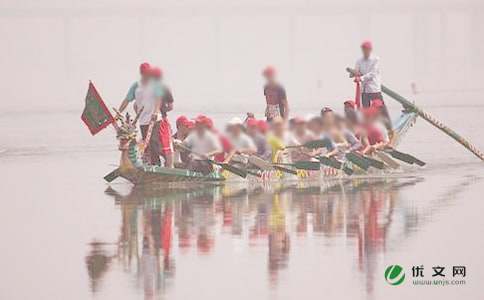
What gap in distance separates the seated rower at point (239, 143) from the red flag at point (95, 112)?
2.25 meters

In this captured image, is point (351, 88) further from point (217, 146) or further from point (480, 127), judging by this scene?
point (217, 146)

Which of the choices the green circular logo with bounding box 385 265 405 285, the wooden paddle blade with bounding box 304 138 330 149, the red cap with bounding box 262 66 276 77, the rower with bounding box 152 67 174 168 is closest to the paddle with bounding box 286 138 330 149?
the wooden paddle blade with bounding box 304 138 330 149

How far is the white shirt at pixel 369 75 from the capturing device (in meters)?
34.7

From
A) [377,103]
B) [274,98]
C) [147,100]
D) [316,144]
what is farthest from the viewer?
[274,98]

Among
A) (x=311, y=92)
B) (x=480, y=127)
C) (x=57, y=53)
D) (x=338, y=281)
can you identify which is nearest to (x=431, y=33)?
(x=57, y=53)

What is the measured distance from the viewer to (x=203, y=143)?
104ft

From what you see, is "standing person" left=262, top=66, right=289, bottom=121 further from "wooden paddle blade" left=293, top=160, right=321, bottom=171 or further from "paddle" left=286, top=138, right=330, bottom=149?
"wooden paddle blade" left=293, top=160, right=321, bottom=171

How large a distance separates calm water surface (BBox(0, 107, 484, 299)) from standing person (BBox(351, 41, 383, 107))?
159cm

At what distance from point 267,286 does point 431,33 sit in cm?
15003

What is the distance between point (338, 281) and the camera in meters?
19.9

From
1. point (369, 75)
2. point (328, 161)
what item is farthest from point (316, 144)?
point (369, 75)

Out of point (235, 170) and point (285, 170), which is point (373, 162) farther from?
point (235, 170)

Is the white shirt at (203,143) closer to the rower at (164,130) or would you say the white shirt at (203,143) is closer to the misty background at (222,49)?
the rower at (164,130)

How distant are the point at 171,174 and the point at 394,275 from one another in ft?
34.8
